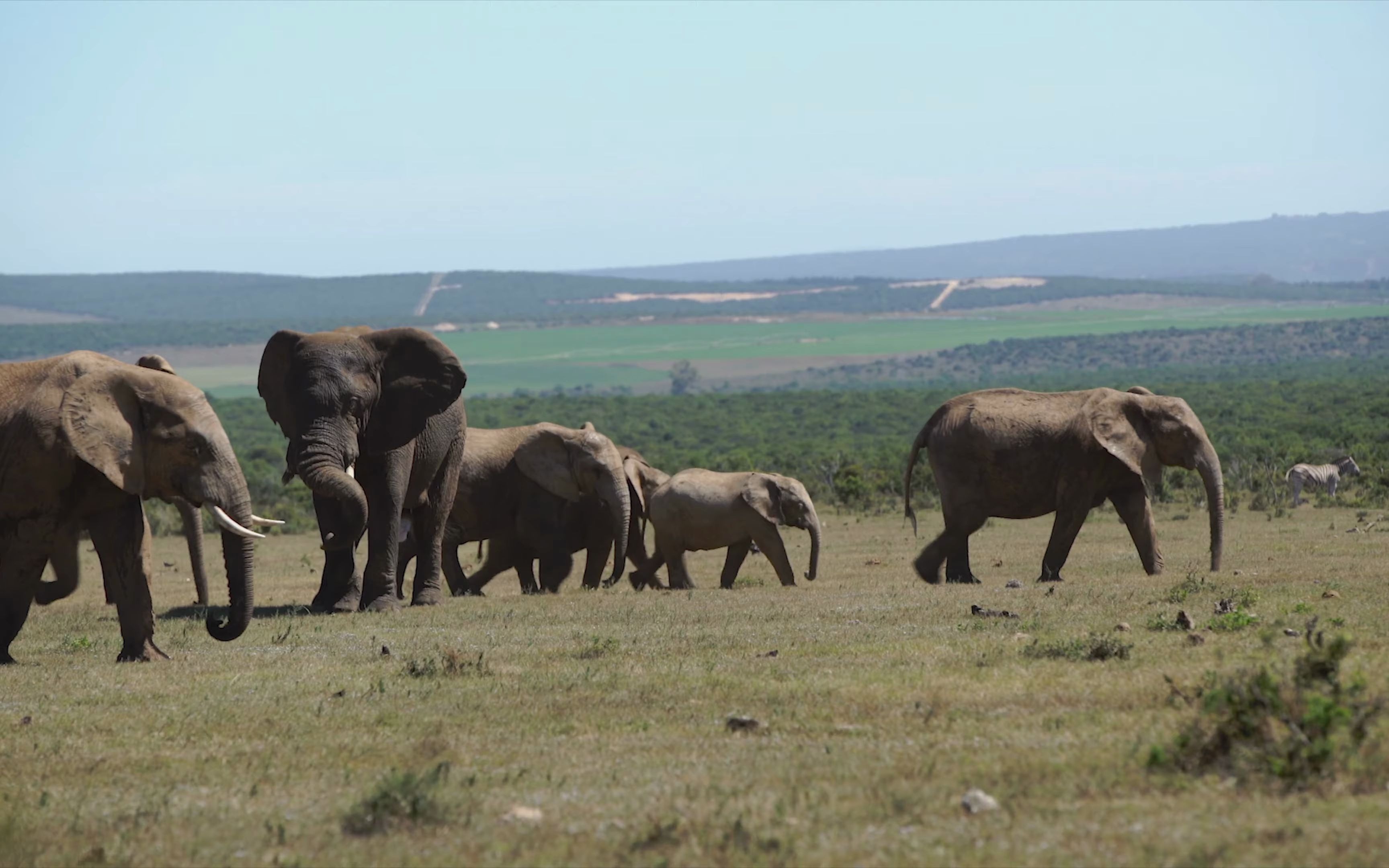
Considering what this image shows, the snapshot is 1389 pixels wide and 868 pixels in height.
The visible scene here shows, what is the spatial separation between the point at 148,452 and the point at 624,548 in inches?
357

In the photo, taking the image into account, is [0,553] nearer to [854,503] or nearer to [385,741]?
[385,741]

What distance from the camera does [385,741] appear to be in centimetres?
957

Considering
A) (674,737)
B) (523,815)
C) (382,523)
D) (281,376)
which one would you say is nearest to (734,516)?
(382,523)

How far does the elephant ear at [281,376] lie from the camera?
1675cm

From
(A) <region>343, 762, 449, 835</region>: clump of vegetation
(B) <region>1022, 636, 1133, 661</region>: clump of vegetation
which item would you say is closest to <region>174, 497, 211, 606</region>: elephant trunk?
(B) <region>1022, 636, 1133, 661</region>: clump of vegetation

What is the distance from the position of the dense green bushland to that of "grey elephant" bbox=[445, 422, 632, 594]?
46.4 feet

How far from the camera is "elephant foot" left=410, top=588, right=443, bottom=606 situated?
1859 centimetres

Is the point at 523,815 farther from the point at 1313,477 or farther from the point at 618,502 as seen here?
the point at 1313,477

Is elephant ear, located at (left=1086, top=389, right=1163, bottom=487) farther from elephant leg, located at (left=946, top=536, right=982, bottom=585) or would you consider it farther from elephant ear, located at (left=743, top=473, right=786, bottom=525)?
elephant ear, located at (left=743, top=473, right=786, bottom=525)

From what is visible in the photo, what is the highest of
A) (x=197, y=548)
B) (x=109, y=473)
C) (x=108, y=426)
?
(x=108, y=426)

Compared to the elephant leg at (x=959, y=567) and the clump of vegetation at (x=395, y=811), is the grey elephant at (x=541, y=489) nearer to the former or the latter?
the elephant leg at (x=959, y=567)

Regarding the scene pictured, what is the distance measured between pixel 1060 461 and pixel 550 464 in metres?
6.16

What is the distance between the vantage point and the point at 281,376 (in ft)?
55.8

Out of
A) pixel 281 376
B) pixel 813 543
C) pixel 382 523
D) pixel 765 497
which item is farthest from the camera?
pixel 765 497
